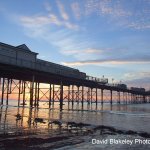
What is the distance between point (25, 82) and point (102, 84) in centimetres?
2571

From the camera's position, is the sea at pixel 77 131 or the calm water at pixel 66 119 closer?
the sea at pixel 77 131

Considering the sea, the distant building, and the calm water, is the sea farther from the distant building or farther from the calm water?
the distant building

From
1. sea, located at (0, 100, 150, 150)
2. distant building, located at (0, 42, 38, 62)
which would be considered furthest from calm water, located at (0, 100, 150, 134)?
distant building, located at (0, 42, 38, 62)

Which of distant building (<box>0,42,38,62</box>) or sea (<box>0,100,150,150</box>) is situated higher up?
distant building (<box>0,42,38,62</box>)

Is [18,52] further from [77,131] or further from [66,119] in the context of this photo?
[77,131]

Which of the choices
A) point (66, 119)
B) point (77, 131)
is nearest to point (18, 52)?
point (66, 119)

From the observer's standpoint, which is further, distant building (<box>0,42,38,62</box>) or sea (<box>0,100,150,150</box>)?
distant building (<box>0,42,38,62</box>)

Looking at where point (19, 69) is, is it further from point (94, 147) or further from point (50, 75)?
point (94, 147)

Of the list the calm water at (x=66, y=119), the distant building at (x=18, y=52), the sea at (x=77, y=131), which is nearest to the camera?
the sea at (x=77, y=131)

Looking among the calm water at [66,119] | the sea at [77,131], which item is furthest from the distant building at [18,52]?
the sea at [77,131]

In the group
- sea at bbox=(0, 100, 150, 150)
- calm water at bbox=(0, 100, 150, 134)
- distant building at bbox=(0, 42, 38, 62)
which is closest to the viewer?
sea at bbox=(0, 100, 150, 150)

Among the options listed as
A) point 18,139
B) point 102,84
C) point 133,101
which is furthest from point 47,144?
point 133,101

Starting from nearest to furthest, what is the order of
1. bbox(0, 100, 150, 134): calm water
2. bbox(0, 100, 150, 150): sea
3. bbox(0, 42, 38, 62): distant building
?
bbox(0, 100, 150, 150): sea, bbox(0, 100, 150, 134): calm water, bbox(0, 42, 38, 62): distant building

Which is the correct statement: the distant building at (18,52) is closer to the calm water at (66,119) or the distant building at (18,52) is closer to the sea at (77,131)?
the calm water at (66,119)
